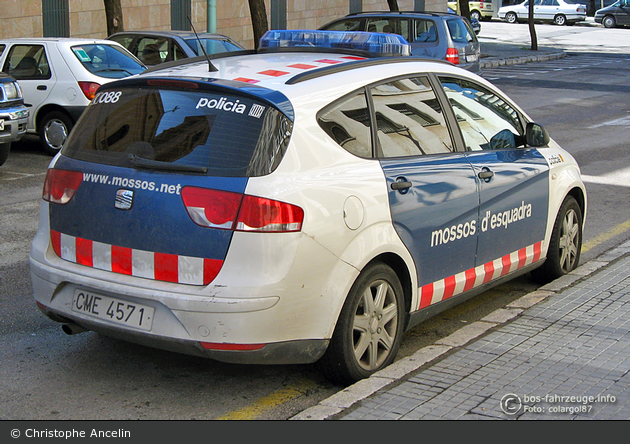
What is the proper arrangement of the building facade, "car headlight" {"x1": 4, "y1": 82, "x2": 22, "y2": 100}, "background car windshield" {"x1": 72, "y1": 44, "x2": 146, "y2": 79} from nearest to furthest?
1. "car headlight" {"x1": 4, "y1": 82, "x2": 22, "y2": 100}
2. "background car windshield" {"x1": 72, "y1": 44, "x2": 146, "y2": 79}
3. the building facade

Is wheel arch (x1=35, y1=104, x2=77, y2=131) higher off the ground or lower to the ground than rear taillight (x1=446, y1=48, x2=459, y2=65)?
lower

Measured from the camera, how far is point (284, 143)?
13.0 feet

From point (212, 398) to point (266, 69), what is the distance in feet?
5.69

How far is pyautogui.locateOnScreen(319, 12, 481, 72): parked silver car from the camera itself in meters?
18.4

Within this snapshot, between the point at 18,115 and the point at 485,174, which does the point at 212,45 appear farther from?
the point at 485,174

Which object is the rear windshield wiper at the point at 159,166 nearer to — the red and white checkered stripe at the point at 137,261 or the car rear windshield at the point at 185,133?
the car rear windshield at the point at 185,133

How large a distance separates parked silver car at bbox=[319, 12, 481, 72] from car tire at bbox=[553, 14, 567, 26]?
34798 mm

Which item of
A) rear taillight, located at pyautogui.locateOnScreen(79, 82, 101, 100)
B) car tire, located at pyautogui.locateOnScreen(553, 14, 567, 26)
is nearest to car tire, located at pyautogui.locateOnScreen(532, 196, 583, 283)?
rear taillight, located at pyautogui.locateOnScreen(79, 82, 101, 100)

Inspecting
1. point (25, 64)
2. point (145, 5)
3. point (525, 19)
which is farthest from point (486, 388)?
point (525, 19)

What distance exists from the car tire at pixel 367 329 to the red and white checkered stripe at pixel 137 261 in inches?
29.1

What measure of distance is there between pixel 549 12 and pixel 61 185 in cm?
5092

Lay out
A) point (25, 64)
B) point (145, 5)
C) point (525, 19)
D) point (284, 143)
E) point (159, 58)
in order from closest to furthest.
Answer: point (284, 143) < point (25, 64) < point (159, 58) < point (145, 5) < point (525, 19)

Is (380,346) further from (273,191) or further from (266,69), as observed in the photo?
(266,69)

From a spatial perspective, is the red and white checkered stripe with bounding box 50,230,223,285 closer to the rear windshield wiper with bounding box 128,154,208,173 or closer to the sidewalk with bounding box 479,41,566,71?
the rear windshield wiper with bounding box 128,154,208,173
